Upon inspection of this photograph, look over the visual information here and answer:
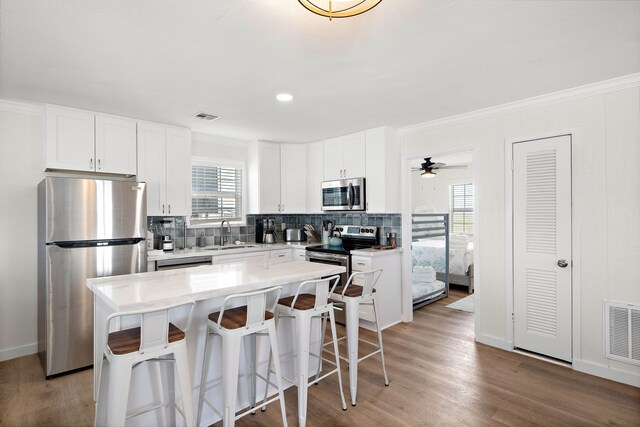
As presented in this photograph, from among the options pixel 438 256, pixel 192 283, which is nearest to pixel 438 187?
pixel 438 256

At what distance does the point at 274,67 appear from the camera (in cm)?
250

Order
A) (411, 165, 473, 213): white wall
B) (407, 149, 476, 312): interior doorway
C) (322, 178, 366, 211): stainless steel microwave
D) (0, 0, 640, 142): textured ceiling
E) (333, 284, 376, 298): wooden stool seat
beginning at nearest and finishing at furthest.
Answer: (0, 0, 640, 142): textured ceiling → (333, 284, 376, 298): wooden stool seat → (322, 178, 366, 211): stainless steel microwave → (407, 149, 476, 312): interior doorway → (411, 165, 473, 213): white wall

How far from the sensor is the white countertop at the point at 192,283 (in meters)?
1.72

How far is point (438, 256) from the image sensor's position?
5.36m

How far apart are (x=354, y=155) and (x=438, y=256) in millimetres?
2219

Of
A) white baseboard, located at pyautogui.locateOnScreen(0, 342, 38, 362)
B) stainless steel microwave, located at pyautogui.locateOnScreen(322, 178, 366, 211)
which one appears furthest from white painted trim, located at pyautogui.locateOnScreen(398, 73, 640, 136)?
white baseboard, located at pyautogui.locateOnScreen(0, 342, 38, 362)

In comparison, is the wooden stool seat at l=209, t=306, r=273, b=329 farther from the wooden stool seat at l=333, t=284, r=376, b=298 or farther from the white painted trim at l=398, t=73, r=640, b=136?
the white painted trim at l=398, t=73, r=640, b=136

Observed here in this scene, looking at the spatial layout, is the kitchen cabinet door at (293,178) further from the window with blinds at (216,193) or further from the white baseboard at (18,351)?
the white baseboard at (18,351)

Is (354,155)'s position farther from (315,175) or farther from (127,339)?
(127,339)

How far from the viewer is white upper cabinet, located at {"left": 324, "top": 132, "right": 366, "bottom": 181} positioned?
4.41 m

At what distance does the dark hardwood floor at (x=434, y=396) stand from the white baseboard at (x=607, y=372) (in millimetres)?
63

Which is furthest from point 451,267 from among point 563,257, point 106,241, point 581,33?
point 106,241

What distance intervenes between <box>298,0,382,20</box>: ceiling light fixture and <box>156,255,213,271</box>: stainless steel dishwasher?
2969 millimetres

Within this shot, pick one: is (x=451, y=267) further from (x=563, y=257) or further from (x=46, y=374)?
(x=46, y=374)
